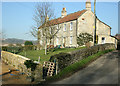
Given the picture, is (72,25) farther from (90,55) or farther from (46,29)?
(90,55)

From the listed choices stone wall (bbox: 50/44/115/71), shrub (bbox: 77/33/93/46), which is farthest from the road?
shrub (bbox: 77/33/93/46)

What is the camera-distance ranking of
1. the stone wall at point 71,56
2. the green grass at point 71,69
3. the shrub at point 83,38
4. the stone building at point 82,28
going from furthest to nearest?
the stone building at point 82,28
the shrub at point 83,38
the stone wall at point 71,56
the green grass at point 71,69

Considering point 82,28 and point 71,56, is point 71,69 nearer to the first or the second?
point 71,56

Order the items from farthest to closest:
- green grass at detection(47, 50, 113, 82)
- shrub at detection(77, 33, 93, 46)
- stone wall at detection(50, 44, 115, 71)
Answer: shrub at detection(77, 33, 93, 46), stone wall at detection(50, 44, 115, 71), green grass at detection(47, 50, 113, 82)

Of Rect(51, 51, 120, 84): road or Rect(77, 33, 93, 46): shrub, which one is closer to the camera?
Rect(51, 51, 120, 84): road

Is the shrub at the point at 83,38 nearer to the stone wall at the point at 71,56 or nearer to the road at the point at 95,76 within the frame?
the stone wall at the point at 71,56

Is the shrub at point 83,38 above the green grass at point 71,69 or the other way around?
Answer: above

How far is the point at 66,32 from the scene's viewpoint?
33.9 metres

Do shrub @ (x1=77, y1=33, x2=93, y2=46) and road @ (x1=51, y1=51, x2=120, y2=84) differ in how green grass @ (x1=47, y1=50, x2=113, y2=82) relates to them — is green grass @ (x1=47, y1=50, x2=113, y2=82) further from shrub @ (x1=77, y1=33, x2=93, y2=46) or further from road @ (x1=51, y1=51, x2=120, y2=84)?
shrub @ (x1=77, y1=33, x2=93, y2=46)

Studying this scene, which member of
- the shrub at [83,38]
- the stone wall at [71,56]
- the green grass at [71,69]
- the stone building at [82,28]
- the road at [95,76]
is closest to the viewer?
the road at [95,76]

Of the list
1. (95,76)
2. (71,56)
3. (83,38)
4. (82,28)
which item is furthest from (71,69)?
(82,28)

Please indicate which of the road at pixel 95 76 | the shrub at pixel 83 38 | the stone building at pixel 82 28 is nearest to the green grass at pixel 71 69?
the road at pixel 95 76

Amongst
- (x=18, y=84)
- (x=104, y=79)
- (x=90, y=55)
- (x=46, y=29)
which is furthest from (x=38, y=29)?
(x=104, y=79)

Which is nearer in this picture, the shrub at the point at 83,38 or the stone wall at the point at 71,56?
the stone wall at the point at 71,56
